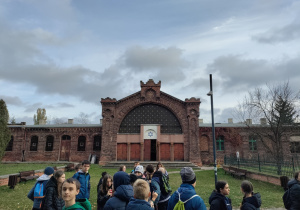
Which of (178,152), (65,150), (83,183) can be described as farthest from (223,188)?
(65,150)

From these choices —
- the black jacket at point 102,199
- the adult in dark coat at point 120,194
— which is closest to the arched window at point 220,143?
the black jacket at point 102,199

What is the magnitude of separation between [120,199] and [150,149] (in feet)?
79.9

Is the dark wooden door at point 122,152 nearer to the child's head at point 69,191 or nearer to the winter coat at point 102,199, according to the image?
the winter coat at point 102,199

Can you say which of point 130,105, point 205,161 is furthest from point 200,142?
point 130,105

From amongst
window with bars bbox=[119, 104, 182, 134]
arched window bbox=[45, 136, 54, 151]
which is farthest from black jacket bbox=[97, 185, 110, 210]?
arched window bbox=[45, 136, 54, 151]

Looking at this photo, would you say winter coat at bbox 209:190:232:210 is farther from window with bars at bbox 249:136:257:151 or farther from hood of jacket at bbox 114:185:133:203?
window with bars at bbox 249:136:257:151

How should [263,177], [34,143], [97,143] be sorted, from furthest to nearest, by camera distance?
[34,143], [97,143], [263,177]

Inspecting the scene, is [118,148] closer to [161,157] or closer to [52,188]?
[161,157]

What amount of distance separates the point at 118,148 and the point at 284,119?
18.5 m

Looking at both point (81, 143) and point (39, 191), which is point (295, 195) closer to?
point (39, 191)

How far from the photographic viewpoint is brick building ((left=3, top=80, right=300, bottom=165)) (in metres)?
27.4

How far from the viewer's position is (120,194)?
3.62 meters

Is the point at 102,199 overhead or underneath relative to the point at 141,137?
underneath

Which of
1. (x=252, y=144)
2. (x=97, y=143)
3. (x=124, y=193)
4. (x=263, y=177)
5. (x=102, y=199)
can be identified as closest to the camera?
(x=124, y=193)
